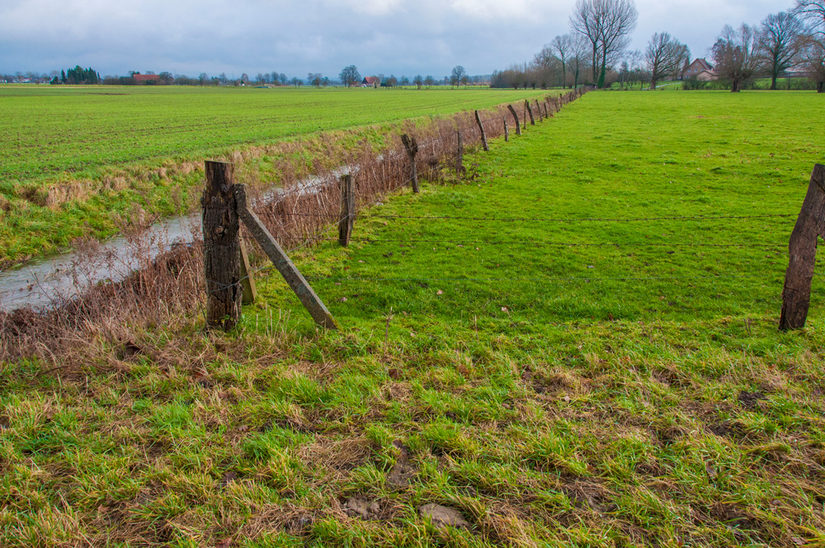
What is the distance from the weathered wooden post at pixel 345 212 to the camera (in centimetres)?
1009

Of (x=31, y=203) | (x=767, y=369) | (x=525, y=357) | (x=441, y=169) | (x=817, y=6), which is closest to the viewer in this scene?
(x=767, y=369)

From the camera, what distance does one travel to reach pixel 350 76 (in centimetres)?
18262

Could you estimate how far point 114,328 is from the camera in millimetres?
5480

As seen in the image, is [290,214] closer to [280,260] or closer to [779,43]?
[280,260]

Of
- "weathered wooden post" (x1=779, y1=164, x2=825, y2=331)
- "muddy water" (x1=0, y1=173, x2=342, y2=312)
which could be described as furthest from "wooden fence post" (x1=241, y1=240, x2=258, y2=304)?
"weathered wooden post" (x1=779, y1=164, x2=825, y2=331)

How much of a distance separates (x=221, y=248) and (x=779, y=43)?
122 m

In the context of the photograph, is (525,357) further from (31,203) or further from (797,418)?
(31,203)

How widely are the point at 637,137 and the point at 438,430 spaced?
26.3 m

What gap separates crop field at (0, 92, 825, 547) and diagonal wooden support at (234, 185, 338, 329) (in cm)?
26

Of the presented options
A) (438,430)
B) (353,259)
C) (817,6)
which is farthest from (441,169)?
(817,6)

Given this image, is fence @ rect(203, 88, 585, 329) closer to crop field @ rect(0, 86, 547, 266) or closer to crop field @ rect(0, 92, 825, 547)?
crop field @ rect(0, 92, 825, 547)

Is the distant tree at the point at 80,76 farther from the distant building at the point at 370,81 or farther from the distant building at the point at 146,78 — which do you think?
the distant building at the point at 370,81

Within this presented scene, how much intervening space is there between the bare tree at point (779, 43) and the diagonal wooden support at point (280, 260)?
115138 mm

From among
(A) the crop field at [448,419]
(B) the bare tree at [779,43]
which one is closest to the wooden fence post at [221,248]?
(A) the crop field at [448,419]
